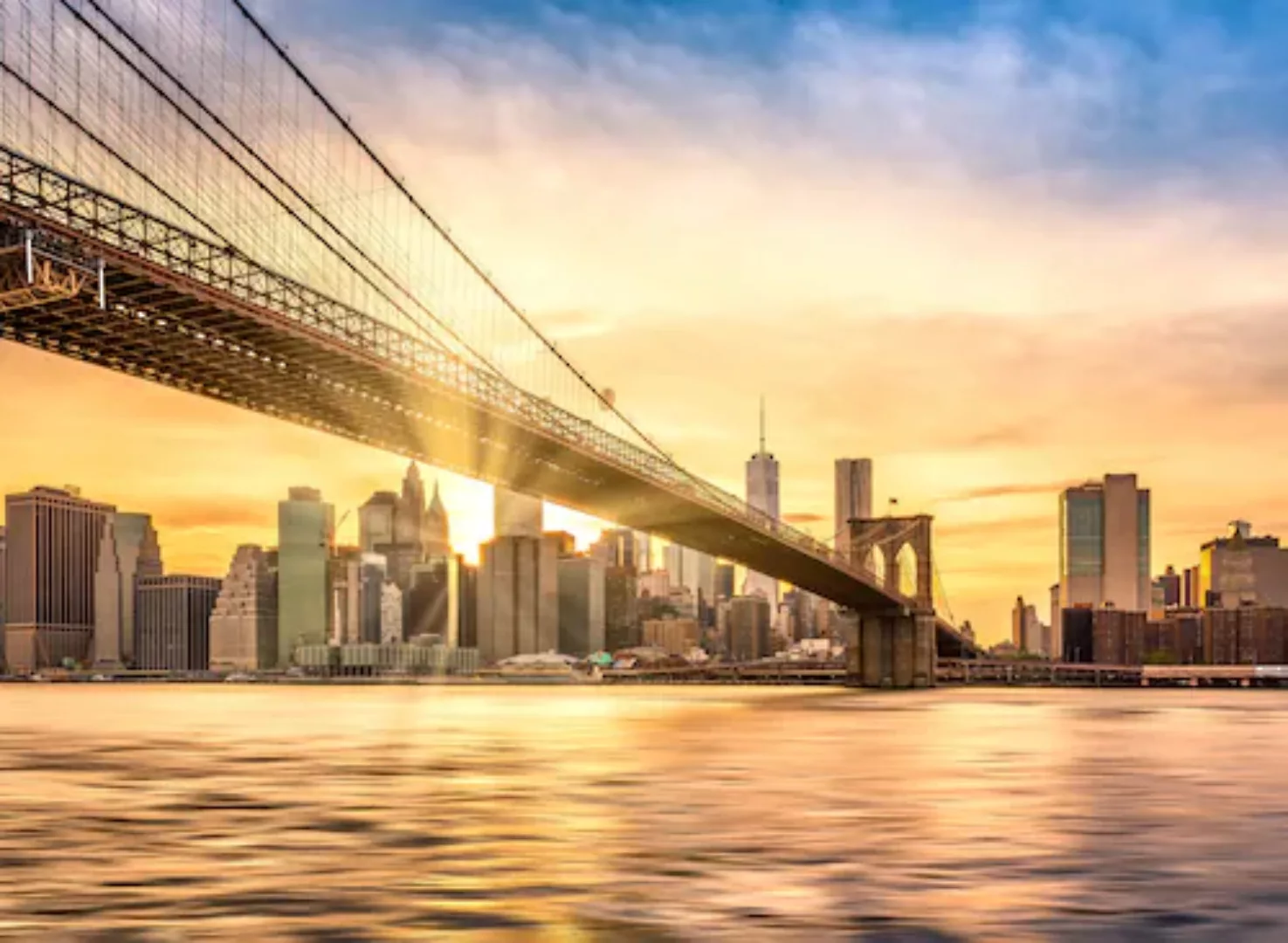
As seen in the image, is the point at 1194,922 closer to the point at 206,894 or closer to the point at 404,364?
the point at 206,894

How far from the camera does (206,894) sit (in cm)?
1322

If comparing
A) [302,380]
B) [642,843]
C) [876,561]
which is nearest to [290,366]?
[302,380]

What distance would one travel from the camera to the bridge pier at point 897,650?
114750 millimetres

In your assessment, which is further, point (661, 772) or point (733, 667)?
point (733, 667)

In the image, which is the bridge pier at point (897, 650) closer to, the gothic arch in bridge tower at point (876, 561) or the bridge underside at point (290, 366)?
the gothic arch in bridge tower at point (876, 561)

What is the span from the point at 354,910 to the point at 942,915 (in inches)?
185

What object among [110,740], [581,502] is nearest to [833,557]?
[581,502]

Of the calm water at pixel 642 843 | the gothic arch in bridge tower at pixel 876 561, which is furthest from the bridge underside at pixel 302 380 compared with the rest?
the gothic arch in bridge tower at pixel 876 561

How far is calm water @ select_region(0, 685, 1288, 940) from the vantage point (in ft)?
40.1

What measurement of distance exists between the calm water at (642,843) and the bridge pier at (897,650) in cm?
7806

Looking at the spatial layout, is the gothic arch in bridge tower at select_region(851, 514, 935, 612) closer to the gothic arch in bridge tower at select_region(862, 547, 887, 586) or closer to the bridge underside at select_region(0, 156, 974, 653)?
the gothic arch in bridge tower at select_region(862, 547, 887, 586)

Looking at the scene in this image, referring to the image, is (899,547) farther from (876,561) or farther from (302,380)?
(302,380)

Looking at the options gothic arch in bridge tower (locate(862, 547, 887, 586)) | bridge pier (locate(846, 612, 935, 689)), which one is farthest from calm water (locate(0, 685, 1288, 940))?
gothic arch in bridge tower (locate(862, 547, 887, 586))

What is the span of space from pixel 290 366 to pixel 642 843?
37.9 m
